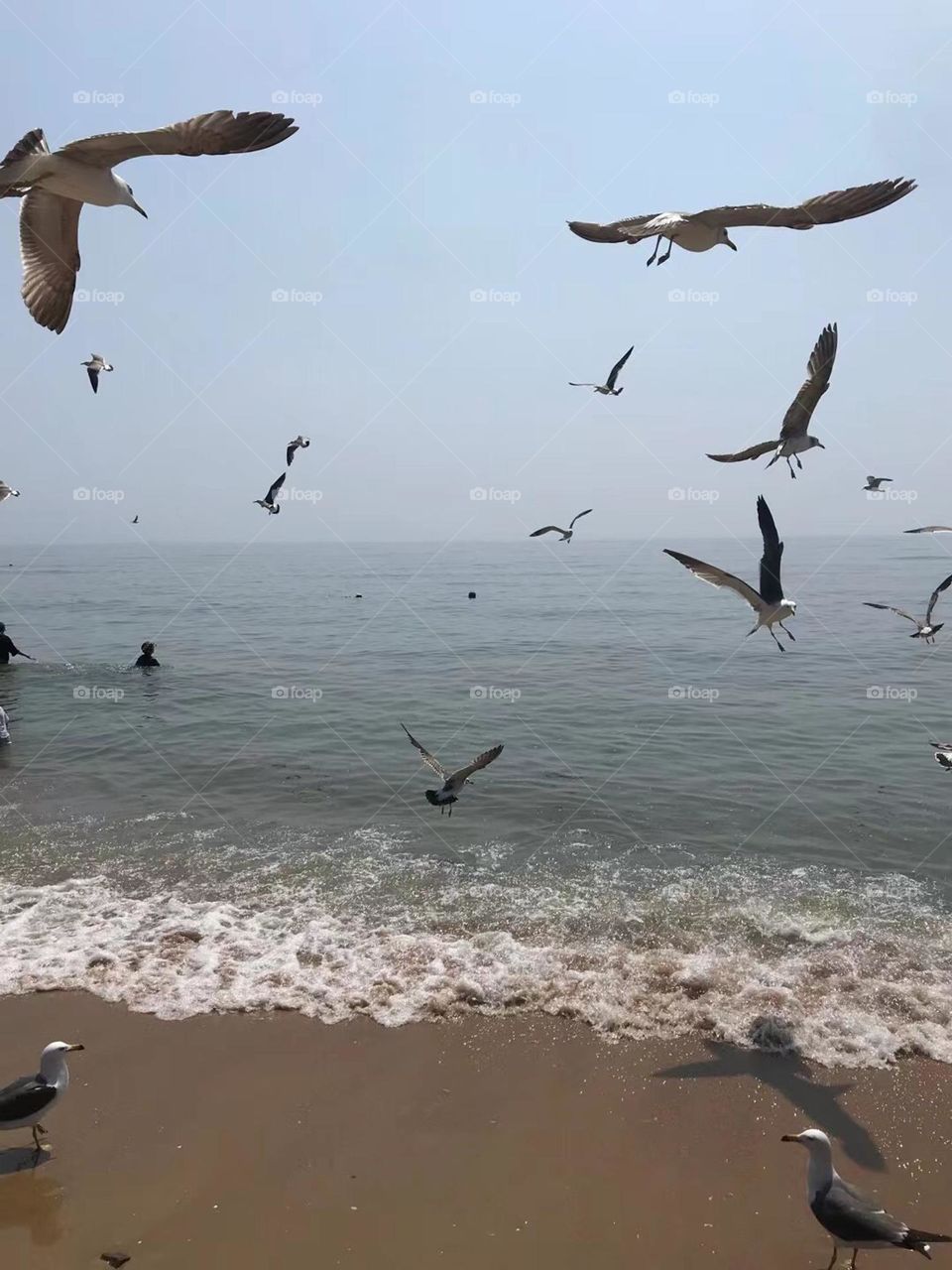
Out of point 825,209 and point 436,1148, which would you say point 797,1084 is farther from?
point 825,209

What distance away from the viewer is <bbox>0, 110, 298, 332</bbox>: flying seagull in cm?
401

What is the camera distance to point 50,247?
5.40 metres

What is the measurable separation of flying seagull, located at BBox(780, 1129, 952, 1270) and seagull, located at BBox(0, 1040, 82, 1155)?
4.28 metres

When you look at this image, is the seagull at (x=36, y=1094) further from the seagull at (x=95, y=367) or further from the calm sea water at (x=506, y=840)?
the seagull at (x=95, y=367)

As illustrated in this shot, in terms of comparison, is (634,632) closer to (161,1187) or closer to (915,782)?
(915,782)

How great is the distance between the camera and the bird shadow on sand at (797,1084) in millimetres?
5430

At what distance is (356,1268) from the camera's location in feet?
14.7

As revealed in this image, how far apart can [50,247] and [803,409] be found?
7.11 meters

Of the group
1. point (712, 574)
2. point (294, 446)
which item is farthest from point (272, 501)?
point (712, 574)

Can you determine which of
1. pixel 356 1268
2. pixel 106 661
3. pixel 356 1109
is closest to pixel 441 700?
pixel 106 661

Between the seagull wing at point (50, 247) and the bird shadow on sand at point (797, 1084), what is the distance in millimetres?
6306

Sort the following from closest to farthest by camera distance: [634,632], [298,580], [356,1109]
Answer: [356,1109] < [634,632] < [298,580]

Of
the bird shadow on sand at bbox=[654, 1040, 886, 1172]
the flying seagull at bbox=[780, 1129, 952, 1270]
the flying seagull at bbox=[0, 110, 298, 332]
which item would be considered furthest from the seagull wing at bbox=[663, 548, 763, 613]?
the flying seagull at bbox=[0, 110, 298, 332]

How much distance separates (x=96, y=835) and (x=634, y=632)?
20375 millimetres
